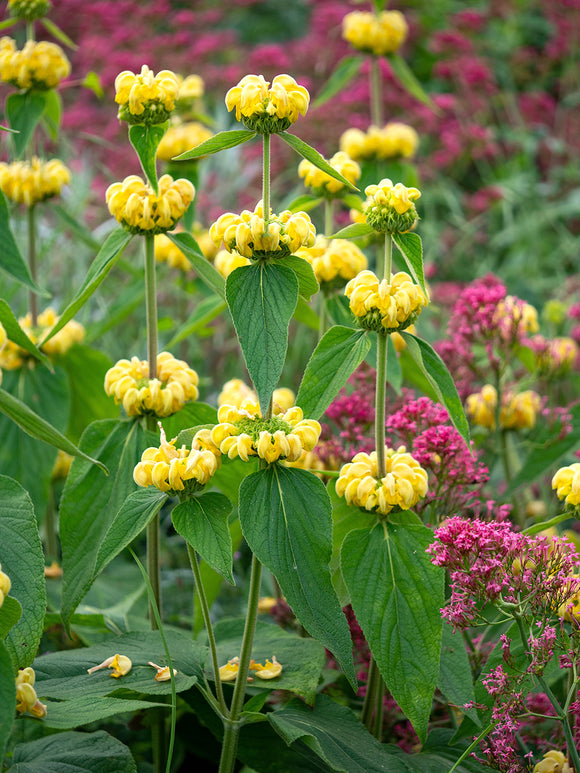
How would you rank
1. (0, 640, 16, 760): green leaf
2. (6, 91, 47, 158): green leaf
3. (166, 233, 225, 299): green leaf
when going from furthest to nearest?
(6, 91, 47, 158): green leaf < (166, 233, 225, 299): green leaf < (0, 640, 16, 760): green leaf

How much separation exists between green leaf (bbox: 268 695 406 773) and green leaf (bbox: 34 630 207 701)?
116mm

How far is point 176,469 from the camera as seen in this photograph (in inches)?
34.7

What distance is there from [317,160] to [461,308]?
66 cm

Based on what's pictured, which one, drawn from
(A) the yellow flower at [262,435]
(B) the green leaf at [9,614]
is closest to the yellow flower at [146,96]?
(A) the yellow flower at [262,435]

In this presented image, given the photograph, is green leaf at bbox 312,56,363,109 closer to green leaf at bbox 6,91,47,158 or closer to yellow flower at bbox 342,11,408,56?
yellow flower at bbox 342,11,408,56

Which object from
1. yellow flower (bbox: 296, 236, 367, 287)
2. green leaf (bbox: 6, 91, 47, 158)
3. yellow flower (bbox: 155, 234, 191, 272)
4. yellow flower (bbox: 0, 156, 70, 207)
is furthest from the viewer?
yellow flower (bbox: 155, 234, 191, 272)

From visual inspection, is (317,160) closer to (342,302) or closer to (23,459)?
(342,302)

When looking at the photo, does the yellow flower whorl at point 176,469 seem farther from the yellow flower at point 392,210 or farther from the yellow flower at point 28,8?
the yellow flower at point 28,8

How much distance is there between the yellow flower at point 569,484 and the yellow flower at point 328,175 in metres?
0.53

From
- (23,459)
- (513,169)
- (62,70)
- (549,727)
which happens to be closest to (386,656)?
(549,727)

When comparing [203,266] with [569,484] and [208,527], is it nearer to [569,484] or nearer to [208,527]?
[208,527]

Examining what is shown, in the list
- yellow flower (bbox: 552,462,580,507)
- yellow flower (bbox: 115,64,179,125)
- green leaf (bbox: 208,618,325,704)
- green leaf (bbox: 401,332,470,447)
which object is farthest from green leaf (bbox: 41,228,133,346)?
yellow flower (bbox: 552,462,580,507)

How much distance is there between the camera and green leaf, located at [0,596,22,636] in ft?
2.57

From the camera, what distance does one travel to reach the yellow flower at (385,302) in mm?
909
